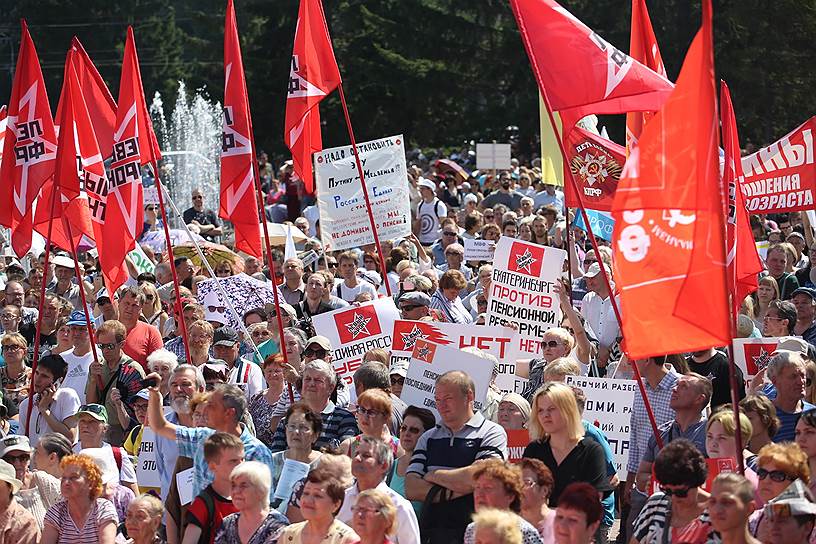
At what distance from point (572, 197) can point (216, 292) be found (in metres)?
3.89

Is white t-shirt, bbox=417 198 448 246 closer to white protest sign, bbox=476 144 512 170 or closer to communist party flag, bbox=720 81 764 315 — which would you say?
white protest sign, bbox=476 144 512 170

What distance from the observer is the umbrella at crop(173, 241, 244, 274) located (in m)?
15.8

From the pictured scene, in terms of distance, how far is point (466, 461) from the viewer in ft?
25.3

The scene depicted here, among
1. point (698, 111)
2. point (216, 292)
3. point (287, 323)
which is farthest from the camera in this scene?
point (216, 292)

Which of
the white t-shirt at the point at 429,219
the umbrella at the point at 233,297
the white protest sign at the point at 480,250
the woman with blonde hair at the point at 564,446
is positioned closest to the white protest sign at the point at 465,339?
the umbrella at the point at 233,297

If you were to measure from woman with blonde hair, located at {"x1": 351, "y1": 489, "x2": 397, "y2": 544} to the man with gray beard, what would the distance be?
7.02ft

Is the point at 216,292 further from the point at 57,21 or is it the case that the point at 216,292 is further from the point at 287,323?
the point at 57,21

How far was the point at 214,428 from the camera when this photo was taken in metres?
7.89

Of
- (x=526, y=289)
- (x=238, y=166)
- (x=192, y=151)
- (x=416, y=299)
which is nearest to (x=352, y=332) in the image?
(x=416, y=299)

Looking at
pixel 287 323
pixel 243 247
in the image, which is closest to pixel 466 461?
pixel 287 323

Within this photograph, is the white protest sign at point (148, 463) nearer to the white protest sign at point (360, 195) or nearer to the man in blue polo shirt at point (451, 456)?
the man in blue polo shirt at point (451, 456)

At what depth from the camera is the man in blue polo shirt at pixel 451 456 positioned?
757 centimetres

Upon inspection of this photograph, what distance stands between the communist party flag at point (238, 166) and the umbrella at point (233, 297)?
701mm

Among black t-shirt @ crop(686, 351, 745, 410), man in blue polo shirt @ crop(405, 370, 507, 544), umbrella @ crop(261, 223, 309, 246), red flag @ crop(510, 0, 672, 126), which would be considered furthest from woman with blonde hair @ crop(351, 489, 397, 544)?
umbrella @ crop(261, 223, 309, 246)
